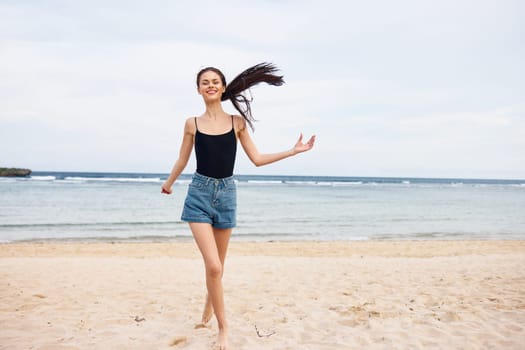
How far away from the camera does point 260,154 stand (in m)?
4.00

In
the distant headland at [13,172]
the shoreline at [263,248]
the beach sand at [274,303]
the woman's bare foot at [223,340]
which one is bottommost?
the distant headland at [13,172]

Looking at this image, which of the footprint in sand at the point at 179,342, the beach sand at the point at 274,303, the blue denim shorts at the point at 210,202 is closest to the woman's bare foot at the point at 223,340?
the beach sand at the point at 274,303

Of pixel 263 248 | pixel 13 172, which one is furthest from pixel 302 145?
pixel 13 172

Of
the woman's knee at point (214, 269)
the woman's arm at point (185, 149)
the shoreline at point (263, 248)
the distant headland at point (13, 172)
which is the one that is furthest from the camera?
the distant headland at point (13, 172)

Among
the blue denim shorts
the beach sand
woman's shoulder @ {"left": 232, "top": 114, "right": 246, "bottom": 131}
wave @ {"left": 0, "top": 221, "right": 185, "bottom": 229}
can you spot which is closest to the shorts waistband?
the blue denim shorts

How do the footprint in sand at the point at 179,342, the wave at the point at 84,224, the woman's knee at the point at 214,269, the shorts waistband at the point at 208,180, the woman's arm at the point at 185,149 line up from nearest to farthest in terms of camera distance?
the woman's knee at the point at 214,269 < the shorts waistband at the point at 208,180 < the woman's arm at the point at 185,149 < the footprint in sand at the point at 179,342 < the wave at the point at 84,224

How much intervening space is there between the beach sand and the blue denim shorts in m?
1.19

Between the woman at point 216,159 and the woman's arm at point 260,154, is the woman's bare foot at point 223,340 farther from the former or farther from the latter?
the woman's arm at point 260,154

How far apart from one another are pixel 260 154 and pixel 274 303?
263 centimetres

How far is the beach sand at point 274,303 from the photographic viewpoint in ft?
13.5

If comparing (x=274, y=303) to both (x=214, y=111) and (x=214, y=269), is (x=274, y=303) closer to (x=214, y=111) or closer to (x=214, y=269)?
(x=214, y=269)

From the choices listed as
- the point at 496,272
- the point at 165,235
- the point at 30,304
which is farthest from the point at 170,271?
the point at 165,235

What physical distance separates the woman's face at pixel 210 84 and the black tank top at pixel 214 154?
335 mm

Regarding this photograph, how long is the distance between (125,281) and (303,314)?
147 inches
